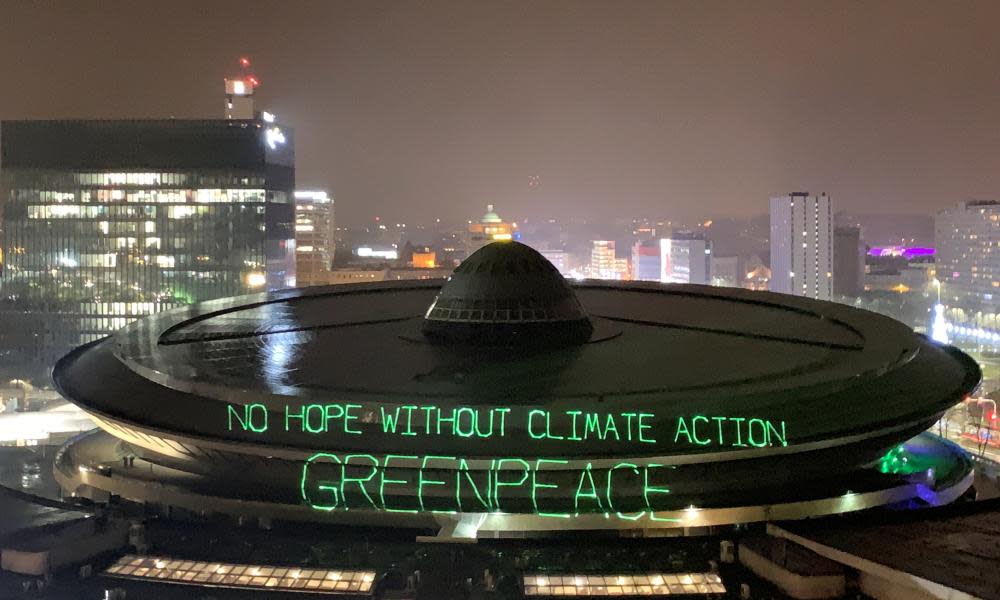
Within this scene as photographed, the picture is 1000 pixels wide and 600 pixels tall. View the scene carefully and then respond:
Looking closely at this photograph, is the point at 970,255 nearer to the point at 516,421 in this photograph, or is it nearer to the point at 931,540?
the point at 931,540

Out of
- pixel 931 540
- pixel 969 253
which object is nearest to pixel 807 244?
pixel 969 253

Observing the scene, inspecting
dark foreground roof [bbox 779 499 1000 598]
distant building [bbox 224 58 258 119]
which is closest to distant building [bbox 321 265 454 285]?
distant building [bbox 224 58 258 119]

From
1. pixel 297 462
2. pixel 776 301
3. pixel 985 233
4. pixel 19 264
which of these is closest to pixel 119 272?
pixel 19 264

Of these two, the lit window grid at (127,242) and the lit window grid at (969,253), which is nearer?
the lit window grid at (127,242)

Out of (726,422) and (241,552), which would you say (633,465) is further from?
(241,552)

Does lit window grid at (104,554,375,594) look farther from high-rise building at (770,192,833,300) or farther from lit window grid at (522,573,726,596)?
high-rise building at (770,192,833,300)

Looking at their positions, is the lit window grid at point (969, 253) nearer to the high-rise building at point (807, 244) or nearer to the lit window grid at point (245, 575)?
the high-rise building at point (807, 244)

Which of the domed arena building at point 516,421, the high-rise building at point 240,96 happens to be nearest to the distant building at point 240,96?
the high-rise building at point 240,96
